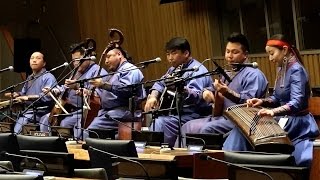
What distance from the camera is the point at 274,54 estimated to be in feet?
15.9

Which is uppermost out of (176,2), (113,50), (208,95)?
(176,2)

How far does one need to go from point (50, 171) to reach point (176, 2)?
5.99 m

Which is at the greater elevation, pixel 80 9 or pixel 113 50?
pixel 80 9

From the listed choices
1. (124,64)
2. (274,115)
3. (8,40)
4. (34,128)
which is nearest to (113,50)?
(124,64)

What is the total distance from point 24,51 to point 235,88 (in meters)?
7.21

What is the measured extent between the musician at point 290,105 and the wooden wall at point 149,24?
4.25 meters

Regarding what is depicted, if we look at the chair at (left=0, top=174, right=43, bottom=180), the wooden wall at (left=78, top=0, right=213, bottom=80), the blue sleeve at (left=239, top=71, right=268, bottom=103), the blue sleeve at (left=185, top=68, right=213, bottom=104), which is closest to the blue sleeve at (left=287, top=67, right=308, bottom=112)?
the blue sleeve at (left=239, top=71, right=268, bottom=103)

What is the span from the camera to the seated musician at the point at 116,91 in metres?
6.28

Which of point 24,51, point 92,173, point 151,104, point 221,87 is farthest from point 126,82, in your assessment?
point 24,51

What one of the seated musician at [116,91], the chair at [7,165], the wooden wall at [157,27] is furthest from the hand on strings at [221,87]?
the wooden wall at [157,27]

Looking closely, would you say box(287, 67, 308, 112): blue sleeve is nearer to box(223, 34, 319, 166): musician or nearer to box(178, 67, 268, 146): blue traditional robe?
box(223, 34, 319, 166): musician

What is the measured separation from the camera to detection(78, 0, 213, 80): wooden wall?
916 cm

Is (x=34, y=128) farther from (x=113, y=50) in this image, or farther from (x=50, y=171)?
(x=50, y=171)

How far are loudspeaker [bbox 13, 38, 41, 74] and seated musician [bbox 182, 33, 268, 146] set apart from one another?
21.5 ft
